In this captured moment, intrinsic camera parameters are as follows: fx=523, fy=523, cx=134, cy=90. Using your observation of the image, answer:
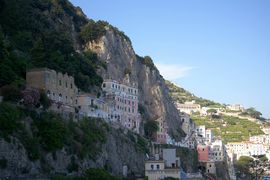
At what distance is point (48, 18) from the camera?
285 ft

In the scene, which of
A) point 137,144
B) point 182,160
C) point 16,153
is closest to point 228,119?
point 182,160

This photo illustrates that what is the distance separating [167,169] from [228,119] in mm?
138220

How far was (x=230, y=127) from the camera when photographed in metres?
186

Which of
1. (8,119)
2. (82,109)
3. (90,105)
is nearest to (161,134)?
(90,105)

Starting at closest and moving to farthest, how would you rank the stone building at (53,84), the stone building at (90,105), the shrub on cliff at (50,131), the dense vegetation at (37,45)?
the shrub on cliff at (50,131), the stone building at (53,84), the dense vegetation at (37,45), the stone building at (90,105)

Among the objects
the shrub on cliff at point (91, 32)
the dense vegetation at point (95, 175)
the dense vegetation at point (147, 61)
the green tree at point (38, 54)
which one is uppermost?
the shrub on cliff at point (91, 32)

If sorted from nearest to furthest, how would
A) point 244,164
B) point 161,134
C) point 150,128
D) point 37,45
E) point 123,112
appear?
point 37,45
point 123,112
point 150,128
point 161,134
point 244,164

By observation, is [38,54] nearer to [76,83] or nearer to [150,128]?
[76,83]

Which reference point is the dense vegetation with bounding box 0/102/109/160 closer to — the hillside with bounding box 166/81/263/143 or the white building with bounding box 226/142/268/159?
the white building with bounding box 226/142/268/159

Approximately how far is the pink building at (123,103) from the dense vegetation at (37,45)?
229 cm

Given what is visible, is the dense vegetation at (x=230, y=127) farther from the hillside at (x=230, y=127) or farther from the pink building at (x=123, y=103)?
the pink building at (x=123, y=103)

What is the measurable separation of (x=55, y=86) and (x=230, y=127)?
135 m

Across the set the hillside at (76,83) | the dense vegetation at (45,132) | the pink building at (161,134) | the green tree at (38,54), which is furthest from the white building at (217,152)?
the dense vegetation at (45,132)

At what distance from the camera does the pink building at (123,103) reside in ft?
252
